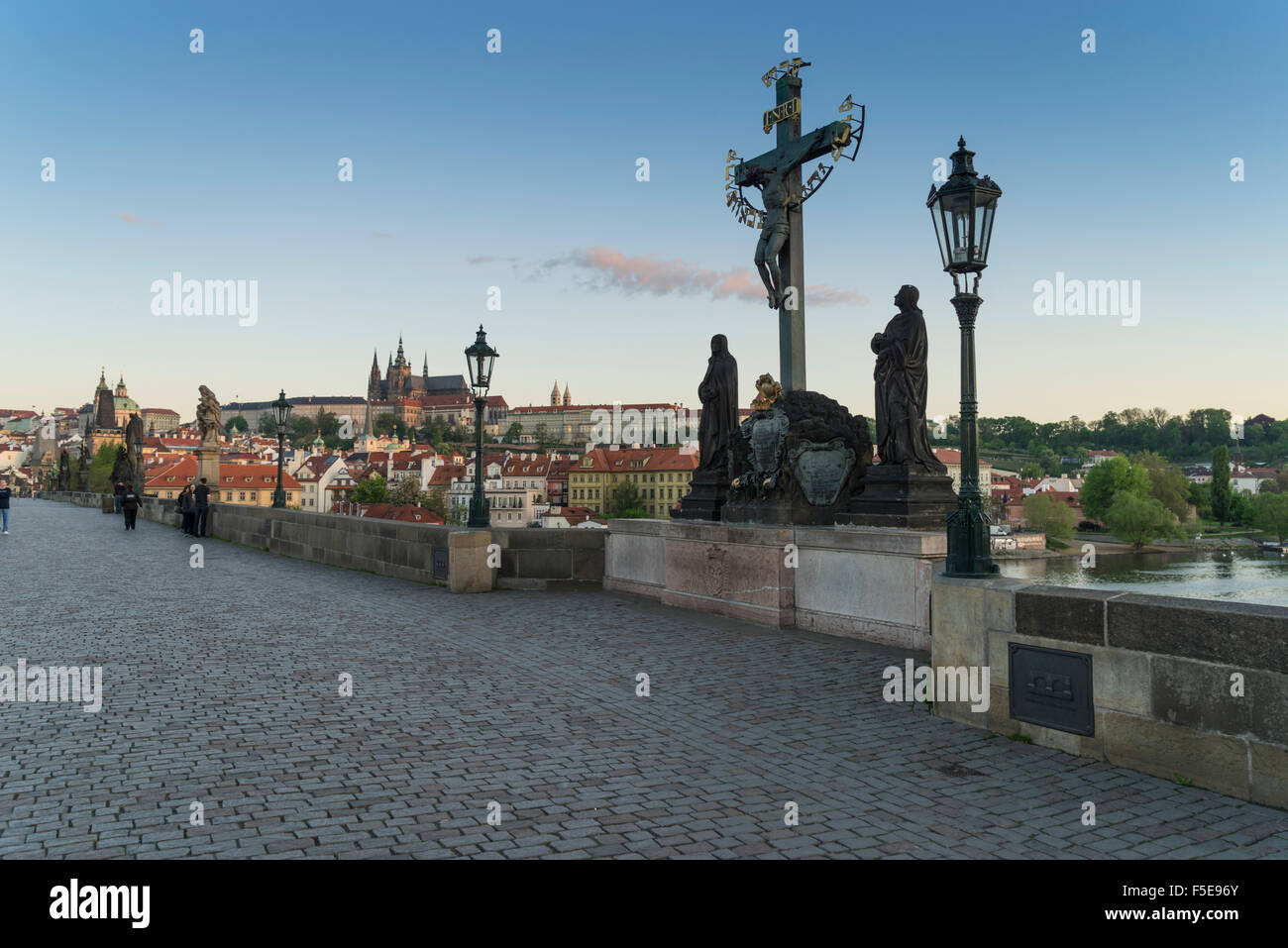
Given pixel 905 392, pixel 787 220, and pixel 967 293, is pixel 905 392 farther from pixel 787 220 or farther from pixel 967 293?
pixel 787 220

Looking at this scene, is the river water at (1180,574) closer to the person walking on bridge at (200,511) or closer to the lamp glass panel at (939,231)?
the lamp glass panel at (939,231)

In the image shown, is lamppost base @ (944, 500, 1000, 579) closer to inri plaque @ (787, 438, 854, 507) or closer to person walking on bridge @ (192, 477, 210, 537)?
inri plaque @ (787, 438, 854, 507)

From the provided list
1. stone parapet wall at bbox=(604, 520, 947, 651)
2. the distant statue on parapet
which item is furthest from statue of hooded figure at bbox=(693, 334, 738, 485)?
the distant statue on parapet

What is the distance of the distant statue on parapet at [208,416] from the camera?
30781mm

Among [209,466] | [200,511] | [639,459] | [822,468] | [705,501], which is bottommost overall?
[200,511]

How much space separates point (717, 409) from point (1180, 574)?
19.2 ft

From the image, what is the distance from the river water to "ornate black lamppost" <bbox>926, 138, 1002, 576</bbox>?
21.3 inches

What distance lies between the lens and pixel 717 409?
40.3 feet

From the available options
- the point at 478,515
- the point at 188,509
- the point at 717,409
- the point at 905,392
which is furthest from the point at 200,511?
the point at 905,392

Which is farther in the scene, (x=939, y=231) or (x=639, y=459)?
(x=639, y=459)

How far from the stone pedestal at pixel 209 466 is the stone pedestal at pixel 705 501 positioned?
2432 cm

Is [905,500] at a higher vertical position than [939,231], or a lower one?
lower

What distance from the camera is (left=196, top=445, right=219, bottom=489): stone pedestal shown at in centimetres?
3108
